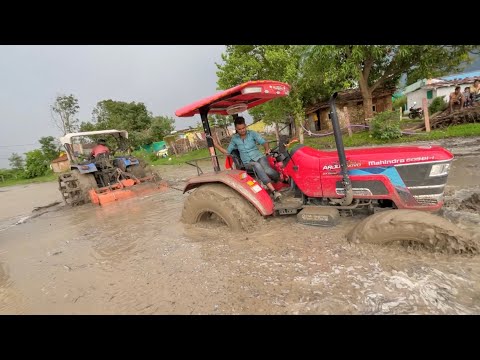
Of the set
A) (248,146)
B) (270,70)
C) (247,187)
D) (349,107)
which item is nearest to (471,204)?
(247,187)

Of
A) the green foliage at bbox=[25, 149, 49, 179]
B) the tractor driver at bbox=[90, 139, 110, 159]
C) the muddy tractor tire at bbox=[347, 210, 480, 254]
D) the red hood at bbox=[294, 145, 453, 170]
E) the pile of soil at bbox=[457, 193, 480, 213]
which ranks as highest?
the green foliage at bbox=[25, 149, 49, 179]

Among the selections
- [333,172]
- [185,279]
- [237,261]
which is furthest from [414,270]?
[185,279]

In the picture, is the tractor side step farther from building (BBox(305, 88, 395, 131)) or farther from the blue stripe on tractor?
building (BBox(305, 88, 395, 131))

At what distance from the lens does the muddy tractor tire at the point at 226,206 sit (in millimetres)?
3590

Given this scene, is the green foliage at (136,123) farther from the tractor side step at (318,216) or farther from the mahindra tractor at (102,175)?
the tractor side step at (318,216)

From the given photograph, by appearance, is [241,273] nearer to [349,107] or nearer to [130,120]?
[349,107]

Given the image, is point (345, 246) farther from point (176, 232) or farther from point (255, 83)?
point (176, 232)

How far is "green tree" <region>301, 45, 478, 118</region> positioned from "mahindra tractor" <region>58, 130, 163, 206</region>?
361 inches

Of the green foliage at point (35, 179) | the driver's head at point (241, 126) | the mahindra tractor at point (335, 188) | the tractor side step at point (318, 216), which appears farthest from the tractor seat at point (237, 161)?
the green foliage at point (35, 179)

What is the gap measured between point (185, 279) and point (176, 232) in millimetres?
1540

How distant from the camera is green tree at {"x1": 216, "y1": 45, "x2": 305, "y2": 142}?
13.2m

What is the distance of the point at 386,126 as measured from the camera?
11109 mm

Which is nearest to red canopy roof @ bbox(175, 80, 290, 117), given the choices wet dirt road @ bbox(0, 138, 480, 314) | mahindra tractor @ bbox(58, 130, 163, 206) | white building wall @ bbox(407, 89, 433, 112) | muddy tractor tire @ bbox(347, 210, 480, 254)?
wet dirt road @ bbox(0, 138, 480, 314)

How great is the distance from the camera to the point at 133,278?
10.2ft
